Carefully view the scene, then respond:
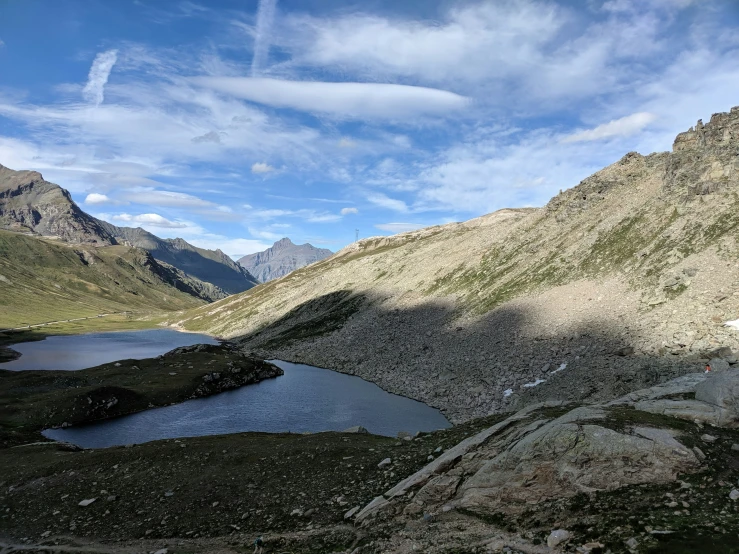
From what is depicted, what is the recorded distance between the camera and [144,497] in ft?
84.7

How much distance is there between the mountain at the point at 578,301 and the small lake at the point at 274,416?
5.47 meters

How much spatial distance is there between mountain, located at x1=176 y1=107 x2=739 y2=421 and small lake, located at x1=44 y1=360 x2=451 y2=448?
17.9 ft

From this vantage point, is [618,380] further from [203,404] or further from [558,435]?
[203,404]

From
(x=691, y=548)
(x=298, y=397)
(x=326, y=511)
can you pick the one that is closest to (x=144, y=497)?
(x=326, y=511)

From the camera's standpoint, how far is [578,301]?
6800 centimetres

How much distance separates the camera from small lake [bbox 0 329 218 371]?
387ft

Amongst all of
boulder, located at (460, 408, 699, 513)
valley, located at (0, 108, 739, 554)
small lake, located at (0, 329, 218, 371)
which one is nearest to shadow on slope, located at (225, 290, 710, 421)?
valley, located at (0, 108, 739, 554)

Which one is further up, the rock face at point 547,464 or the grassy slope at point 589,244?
the grassy slope at point 589,244

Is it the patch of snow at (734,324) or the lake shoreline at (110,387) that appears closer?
the patch of snow at (734,324)

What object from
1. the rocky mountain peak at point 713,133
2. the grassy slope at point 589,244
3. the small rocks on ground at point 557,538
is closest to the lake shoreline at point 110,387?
the grassy slope at point 589,244

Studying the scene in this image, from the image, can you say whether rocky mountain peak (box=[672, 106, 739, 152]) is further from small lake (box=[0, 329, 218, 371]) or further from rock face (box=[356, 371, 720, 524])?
small lake (box=[0, 329, 218, 371])

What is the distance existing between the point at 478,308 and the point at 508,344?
20.5 metres

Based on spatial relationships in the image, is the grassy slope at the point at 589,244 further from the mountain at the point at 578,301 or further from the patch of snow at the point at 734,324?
the patch of snow at the point at 734,324

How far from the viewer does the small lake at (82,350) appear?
387ft
